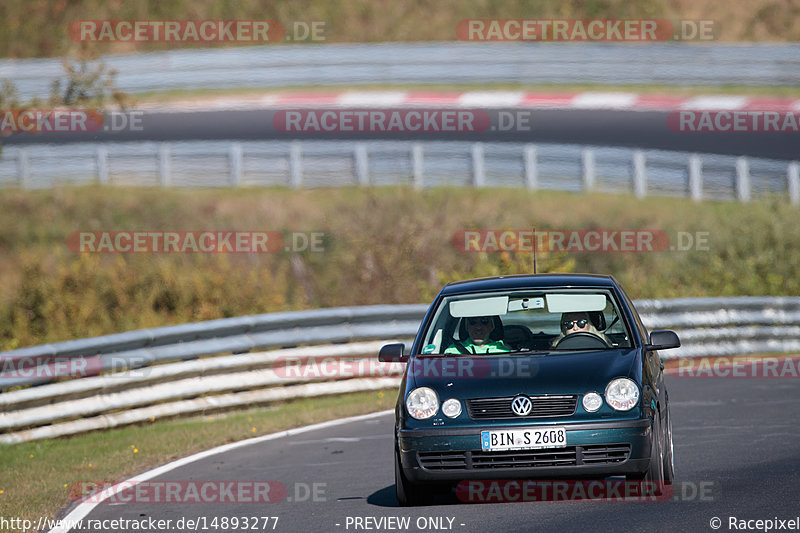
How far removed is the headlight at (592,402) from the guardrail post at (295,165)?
1876 cm

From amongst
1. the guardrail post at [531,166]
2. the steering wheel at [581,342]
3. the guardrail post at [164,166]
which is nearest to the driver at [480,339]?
the steering wheel at [581,342]

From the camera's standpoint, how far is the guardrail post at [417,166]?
26.0m

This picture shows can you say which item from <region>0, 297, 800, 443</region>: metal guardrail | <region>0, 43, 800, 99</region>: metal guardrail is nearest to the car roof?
<region>0, 297, 800, 443</region>: metal guardrail

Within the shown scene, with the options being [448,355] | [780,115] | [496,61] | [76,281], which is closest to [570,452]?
[448,355]

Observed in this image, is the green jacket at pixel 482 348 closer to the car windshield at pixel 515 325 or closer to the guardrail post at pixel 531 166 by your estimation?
the car windshield at pixel 515 325

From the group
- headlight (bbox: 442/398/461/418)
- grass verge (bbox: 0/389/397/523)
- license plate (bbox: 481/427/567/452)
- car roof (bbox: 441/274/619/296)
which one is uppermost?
car roof (bbox: 441/274/619/296)

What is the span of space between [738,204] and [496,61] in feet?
31.7

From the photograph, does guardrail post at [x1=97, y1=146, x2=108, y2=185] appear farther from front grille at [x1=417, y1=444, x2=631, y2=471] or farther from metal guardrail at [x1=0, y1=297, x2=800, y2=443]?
front grille at [x1=417, y1=444, x2=631, y2=471]

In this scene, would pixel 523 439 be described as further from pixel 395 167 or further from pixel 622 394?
pixel 395 167

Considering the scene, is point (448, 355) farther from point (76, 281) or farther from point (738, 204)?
point (738, 204)

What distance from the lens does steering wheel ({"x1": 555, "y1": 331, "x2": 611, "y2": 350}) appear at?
8.82m

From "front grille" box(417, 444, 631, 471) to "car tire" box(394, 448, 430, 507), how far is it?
44 cm

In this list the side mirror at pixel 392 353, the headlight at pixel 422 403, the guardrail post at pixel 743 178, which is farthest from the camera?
the guardrail post at pixel 743 178

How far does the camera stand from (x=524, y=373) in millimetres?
8305
